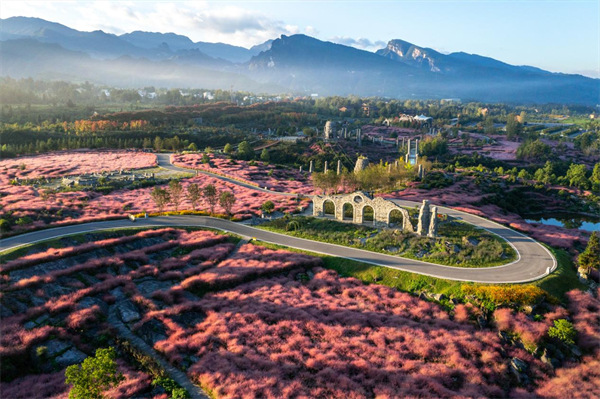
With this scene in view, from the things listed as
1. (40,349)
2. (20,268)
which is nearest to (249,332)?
(40,349)

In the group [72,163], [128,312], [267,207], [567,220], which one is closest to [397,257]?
[267,207]

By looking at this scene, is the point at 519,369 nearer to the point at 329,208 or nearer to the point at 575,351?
the point at 575,351

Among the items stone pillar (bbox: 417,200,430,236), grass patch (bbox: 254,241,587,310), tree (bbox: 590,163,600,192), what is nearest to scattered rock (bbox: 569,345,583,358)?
grass patch (bbox: 254,241,587,310)

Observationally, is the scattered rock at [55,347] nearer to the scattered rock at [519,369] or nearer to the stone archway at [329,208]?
the scattered rock at [519,369]

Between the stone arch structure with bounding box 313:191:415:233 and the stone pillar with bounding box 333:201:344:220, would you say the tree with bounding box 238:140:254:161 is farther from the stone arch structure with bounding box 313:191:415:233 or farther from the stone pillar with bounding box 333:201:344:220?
the stone pillar with bounding box 333:201:344:220

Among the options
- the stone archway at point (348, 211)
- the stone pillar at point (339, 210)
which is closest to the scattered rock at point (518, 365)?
the stone archway at point (348, 211)
